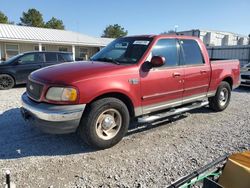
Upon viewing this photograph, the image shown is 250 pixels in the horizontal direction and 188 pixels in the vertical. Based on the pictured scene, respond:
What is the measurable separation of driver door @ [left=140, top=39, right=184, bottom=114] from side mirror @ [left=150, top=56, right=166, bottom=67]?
14cm

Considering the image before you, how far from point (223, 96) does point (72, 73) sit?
4405 mm

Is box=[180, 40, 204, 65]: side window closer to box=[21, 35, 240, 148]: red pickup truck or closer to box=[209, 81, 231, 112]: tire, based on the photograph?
box=[21, 35, 240, 148]: red pickup truck

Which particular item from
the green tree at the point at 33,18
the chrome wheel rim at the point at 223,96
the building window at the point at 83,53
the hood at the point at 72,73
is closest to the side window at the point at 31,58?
the hood at the point at 72,73

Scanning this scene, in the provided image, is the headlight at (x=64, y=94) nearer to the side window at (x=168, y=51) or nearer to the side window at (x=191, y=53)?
the side window at (x=168, y=51)

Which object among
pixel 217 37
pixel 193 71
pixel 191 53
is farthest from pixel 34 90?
pixel 217 37

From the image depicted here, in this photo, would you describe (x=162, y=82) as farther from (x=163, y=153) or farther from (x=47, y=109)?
(x=47, y=109)

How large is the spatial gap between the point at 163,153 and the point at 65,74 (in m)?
2.01

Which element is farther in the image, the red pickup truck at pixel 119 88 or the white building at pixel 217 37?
the white building at pixel 217 37

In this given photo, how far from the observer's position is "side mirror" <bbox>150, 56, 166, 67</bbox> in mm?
3896

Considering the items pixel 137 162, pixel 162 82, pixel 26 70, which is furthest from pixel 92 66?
pixel 26 70

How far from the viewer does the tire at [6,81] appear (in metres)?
9.05

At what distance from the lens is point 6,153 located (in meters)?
3.48

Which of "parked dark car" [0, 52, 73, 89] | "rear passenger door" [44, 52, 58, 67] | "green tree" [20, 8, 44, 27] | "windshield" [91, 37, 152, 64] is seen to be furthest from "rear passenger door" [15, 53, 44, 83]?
"green tree" [20, 8, 44, 27]

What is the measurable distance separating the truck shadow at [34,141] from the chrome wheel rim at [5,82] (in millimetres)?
4746
